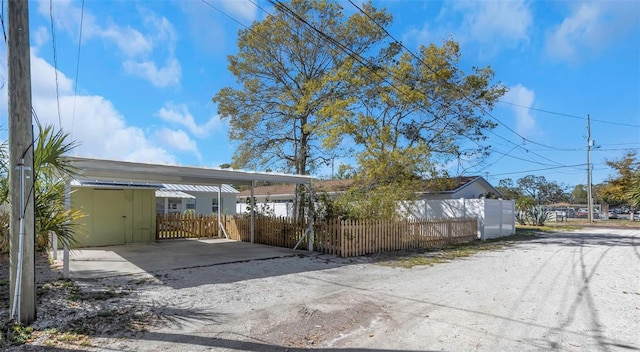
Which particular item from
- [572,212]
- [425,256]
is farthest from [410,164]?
[572,212]

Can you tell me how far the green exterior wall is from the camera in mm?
13570

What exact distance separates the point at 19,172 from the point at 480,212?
17.0 metres

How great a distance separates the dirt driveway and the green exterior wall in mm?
7059

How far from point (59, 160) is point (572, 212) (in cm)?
6758

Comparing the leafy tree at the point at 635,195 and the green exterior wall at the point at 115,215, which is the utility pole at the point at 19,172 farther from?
the leafy tree at the point at 635,195

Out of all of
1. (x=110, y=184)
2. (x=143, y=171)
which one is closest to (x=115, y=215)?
(x=110, y=184)

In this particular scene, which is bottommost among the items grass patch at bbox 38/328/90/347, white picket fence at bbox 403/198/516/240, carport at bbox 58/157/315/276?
grass patch at bbox 38/328/90/347

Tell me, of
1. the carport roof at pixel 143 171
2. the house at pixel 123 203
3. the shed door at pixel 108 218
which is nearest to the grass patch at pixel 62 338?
the carport roof at pixel 143 171

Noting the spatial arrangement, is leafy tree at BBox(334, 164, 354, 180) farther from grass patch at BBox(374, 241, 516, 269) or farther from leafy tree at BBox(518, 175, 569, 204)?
leafy tree at BBox(518, 175, 569, 204)

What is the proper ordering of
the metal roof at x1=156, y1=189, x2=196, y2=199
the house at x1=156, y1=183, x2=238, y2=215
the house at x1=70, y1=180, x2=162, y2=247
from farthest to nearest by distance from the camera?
1. the house at x1=156, y1=183, x2=238, y2=215
2. the metal roof at x1=156, y1=189, x2=196, y2=199
3. the house at x1=70, y1=180, x2=162, y2=247

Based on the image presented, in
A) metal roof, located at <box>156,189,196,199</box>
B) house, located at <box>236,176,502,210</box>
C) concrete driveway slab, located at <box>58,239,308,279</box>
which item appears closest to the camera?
concrete driveway slab, located at <box>58,239,308,279</box>

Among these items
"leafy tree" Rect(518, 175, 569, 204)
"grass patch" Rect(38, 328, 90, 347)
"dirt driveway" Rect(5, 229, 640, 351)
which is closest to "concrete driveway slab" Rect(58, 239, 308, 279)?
"dirt driveway" Rect(5, 229, 640, 351)

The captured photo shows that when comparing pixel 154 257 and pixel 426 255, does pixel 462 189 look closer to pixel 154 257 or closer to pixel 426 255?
pixel 426 255

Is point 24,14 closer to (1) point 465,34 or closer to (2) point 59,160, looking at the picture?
(2) point 59,160
